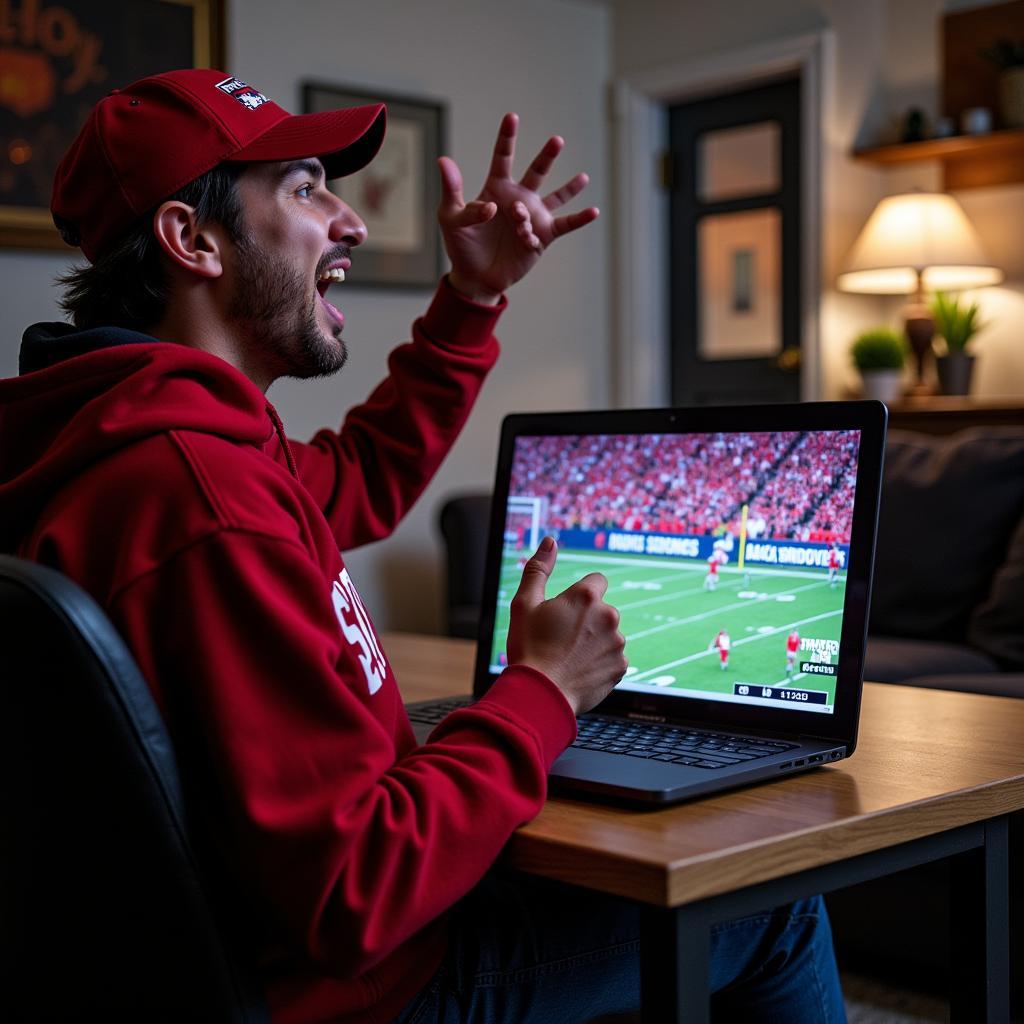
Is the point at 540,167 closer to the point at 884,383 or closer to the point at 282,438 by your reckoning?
the point at 282,438

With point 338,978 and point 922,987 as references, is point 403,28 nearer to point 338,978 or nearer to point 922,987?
point 922,987

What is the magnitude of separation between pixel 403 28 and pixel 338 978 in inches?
164

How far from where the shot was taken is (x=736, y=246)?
4910 mm

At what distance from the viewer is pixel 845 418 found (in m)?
1.13

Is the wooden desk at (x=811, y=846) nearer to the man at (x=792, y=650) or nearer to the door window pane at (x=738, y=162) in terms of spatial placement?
the man at (x=792, y=650)

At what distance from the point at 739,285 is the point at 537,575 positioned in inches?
160

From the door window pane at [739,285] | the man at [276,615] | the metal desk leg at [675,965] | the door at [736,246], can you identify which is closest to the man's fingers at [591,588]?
the man at [276,615]

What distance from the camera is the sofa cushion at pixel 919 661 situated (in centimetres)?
258

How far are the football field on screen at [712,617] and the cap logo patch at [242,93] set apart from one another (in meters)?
0.52

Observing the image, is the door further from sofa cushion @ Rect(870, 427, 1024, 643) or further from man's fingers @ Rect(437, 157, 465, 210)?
man's fingers @ Rect(437, 157, 465, 210)

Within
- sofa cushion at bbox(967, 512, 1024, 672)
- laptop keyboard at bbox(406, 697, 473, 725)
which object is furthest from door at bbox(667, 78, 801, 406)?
laptop keyboard at bbox(406, 697, 473, 725)

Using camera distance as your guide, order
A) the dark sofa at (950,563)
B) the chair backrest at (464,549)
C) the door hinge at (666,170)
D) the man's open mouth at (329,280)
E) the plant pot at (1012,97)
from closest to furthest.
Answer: the man's open mouth at (329,280)
the dark sofa at (950,563)
the chair backrest at (464,549)
the plant pot at (1012,97)
the door hinge at (666,170)

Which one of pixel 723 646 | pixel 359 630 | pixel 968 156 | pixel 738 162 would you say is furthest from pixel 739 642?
pixel 738 162

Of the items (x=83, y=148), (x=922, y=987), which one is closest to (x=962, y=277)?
(x=922, y=987)
